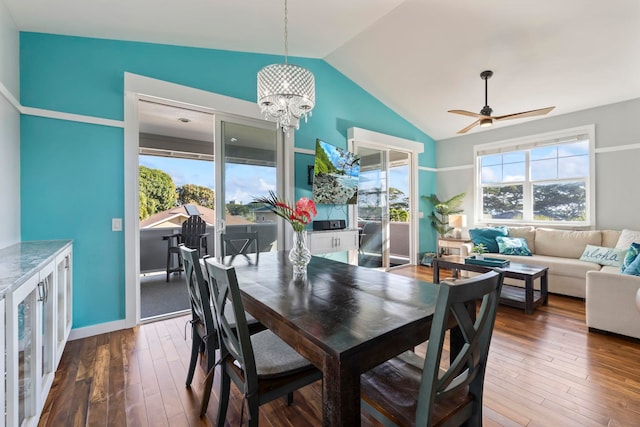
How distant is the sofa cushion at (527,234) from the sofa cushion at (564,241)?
54 mm

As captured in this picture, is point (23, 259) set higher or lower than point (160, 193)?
lower

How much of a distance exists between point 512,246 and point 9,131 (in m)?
5.85

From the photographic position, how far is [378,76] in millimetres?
4445

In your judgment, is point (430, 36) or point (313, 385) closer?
point (313, 385)

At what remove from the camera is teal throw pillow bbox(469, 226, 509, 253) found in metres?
4.55

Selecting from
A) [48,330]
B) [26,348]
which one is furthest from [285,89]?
[48,330]

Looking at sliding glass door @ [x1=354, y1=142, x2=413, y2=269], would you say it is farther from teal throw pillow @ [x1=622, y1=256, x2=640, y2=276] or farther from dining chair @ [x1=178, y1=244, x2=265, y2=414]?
dining chair @ [x1=178, y1=244, x2=265, y2=414]

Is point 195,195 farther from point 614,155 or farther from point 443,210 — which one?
point 614,155

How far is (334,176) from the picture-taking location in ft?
13.4

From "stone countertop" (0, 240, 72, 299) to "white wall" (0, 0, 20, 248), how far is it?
0.16 metres

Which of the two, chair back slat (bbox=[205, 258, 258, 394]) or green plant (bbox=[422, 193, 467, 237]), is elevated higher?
green plant (bbox=[422, 193, 467, 237])

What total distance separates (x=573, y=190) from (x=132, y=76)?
20.5 ft

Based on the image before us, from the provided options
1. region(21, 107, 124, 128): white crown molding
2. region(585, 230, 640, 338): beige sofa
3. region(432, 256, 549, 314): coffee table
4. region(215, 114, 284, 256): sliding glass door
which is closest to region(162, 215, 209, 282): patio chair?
region(215, 114, 284, 256): sliding glass door

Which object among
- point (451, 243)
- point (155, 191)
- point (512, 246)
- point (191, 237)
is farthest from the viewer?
point (155, 191)
